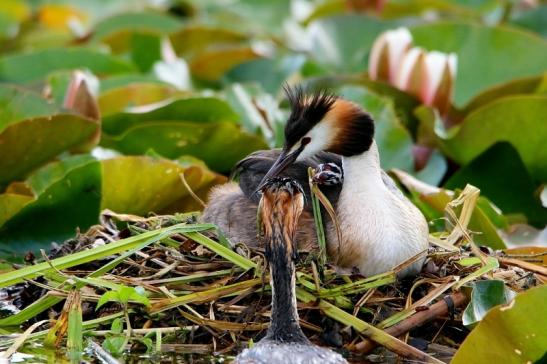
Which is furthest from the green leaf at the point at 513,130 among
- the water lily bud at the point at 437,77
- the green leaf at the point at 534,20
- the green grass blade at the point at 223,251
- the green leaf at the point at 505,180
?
the green leaf at the point at 534,20

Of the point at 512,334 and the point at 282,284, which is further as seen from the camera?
the point at 282,284

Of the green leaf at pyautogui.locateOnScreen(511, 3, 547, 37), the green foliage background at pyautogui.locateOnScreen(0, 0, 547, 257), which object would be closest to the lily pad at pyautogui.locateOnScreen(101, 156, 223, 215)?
the green foliage background at pyautogui.locateOnScreen(0, 0, 547, 257)

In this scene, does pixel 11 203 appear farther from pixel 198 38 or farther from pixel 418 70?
pixel 198 38

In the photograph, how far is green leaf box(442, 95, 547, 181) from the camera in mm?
6945

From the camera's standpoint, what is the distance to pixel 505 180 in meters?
6.90

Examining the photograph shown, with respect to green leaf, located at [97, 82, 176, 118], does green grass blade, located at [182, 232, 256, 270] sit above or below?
above

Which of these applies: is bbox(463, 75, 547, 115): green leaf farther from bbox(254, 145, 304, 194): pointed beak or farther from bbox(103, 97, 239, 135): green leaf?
bbox(254, 145, 304, 194): pointed beak

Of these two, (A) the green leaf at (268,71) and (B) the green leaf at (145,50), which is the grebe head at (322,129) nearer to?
A: (A) the green leaf at (268,71)

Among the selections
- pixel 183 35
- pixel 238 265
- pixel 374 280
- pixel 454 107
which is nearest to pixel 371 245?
pixel 374 280

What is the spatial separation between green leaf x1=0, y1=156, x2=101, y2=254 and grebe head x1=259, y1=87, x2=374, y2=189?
1.23m

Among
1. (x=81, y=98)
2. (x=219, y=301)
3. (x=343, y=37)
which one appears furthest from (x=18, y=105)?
(x=343, y=37)

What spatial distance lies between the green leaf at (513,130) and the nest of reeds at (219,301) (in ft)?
5.35

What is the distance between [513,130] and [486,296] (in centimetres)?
220

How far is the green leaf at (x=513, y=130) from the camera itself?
6.95 meters
